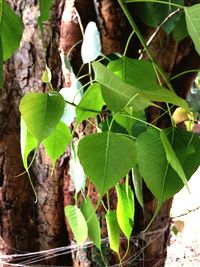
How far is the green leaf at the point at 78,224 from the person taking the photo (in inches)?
16.0

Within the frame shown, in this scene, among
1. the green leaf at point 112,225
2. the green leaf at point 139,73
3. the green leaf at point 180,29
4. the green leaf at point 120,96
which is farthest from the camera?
the green leaf at point 180,29

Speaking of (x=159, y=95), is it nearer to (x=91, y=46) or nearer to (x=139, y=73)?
(x=139, y=73)

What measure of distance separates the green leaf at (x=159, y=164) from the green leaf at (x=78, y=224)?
5.6 inches

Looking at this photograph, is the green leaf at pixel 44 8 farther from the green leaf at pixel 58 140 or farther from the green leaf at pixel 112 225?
the green leaf at pixel 112 225

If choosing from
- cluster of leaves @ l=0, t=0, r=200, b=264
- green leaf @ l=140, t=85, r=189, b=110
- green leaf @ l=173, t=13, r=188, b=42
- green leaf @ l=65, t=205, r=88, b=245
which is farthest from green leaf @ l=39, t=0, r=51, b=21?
green leaf @ l=173, t=13, r=188, b=42

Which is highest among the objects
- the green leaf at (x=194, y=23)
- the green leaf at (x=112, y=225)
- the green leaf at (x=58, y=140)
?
the green leaf at (x=194, y=23)

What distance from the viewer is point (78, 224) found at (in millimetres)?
418

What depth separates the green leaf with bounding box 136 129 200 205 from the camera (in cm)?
28

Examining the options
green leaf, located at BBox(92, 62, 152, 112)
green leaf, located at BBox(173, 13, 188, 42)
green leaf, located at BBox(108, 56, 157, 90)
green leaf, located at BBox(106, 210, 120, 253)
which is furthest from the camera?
green leaf, located at BBox(173, 13, 188, 42)

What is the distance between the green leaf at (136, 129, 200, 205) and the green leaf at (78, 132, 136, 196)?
0.08ft

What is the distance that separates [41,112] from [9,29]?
9 centimetres

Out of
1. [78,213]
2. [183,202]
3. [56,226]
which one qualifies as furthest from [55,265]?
[183,202]

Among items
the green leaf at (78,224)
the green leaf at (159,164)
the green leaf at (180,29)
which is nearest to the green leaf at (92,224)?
the green leaf at (78,224)

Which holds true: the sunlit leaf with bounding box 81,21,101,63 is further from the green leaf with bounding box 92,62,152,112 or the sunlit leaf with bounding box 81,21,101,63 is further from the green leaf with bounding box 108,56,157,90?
the green leaf with bounding box 92,62,152,112
